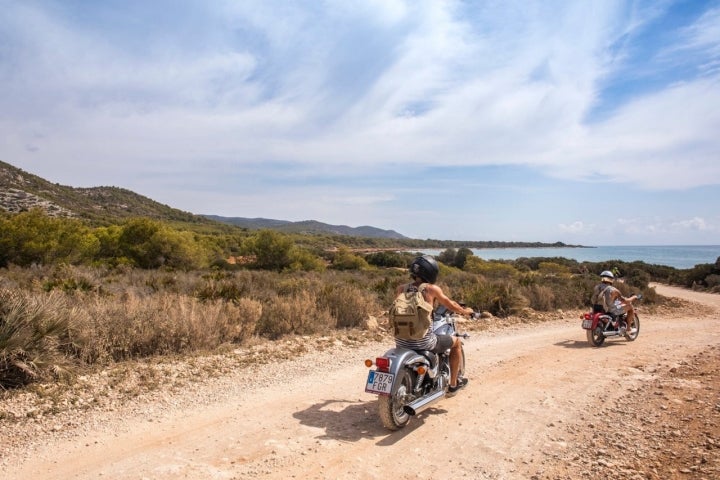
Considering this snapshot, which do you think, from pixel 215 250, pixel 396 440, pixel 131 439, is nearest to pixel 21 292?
pixel 131 439

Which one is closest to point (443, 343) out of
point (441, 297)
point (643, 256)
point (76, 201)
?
point (441, 297)

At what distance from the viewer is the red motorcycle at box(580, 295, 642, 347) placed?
9.69m

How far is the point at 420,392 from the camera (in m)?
5.19

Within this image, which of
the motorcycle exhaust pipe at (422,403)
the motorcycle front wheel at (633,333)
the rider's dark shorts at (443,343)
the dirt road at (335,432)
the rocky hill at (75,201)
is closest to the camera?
the dirt road at (335,432)

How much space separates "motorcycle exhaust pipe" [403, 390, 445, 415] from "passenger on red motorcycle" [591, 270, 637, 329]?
6.54 m

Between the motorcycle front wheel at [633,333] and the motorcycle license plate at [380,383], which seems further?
the motorcycle front wheel at [633,333]

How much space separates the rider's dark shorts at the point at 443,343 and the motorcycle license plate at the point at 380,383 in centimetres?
96

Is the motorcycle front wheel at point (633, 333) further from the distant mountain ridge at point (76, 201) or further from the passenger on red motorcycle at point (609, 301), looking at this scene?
the distant mountain ridge at point (76, 201)

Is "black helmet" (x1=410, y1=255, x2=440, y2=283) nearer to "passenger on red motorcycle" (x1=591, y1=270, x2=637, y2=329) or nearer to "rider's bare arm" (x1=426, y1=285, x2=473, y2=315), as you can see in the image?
"rider's bare arm" (x1=426, y1=285, x2=473, y2=315)

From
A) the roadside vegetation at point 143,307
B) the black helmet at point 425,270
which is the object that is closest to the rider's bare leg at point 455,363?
the black helmet at point 425,270

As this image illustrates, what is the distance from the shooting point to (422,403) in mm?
4992

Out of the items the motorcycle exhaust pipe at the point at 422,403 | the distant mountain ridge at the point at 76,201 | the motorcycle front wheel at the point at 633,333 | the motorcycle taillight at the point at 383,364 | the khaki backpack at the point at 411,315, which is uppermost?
the distant mountain ridge at the point at 76,201

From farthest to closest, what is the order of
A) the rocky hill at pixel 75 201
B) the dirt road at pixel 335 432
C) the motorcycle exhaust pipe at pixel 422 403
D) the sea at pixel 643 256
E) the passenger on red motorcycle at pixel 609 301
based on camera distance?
the rocky hill at pixel 75 201
the sea at pixel 643 256
the passenger on red motorcycle at pixel 609 301
the motorcycle exhaust pipe at pixel 422 403
the dirt road at pixel 335 432

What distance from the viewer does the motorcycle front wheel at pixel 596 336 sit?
9672 millimetres
